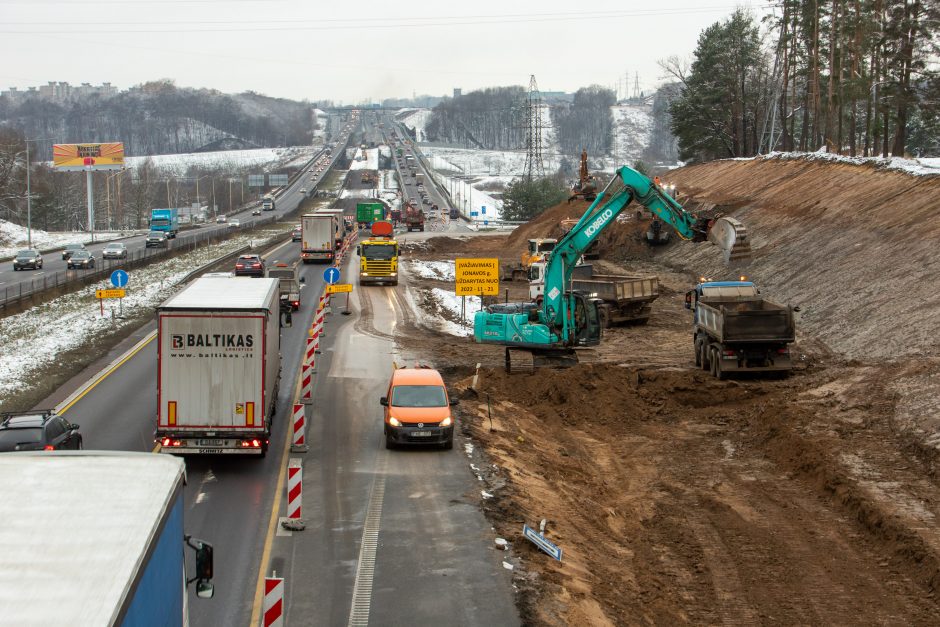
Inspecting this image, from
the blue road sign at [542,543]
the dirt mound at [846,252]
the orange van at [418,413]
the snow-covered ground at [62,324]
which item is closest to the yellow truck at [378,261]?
the snow-covered ground at [62,324]

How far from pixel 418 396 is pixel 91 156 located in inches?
4725

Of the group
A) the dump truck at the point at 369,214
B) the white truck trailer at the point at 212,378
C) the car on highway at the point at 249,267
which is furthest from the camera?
the dump truck at the point at 369,214

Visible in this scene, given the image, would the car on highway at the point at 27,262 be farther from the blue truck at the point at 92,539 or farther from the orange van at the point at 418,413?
the blue truck at the point at 92,539

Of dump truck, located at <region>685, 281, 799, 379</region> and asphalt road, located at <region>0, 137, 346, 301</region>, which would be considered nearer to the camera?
dump truck, located at <region>685, 281, 799, 379</region>

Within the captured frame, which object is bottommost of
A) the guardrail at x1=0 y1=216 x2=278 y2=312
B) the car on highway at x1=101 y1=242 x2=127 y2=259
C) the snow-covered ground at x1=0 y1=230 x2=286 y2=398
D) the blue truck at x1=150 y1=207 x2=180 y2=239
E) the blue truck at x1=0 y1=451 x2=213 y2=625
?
the snow-covered ground at x1=0 y1=230 x2=286 y2=398

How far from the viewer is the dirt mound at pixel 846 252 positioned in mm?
34438

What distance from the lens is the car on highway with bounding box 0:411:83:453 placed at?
69.1 feet

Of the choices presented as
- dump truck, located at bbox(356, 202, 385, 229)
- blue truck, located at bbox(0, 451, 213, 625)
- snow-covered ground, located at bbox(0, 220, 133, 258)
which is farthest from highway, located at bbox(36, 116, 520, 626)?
dump truck, located at bbox(356, 202, 385, 229)

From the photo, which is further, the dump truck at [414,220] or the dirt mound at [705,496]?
the dump truck at [414,220]

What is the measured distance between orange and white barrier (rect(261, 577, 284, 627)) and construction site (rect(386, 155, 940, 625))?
3598 mm

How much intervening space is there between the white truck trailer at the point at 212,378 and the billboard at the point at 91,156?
118492 mm

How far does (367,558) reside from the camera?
16.8m

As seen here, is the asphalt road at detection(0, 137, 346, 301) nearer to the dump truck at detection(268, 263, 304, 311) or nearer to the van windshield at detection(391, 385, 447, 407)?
the dump truck at detection(268, 263, 304, 311)

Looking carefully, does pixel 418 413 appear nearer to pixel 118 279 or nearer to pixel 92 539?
pixel 92 539
